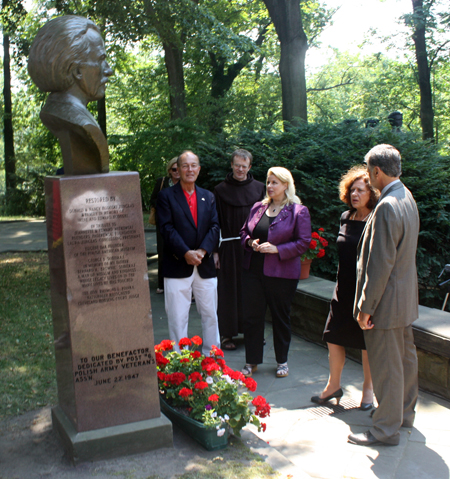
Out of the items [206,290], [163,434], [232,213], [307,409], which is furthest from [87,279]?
[232,213]

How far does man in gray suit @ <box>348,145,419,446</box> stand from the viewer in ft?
11.0

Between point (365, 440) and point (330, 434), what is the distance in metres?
0.30

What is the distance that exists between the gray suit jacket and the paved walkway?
90 centimetres

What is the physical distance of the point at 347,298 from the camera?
4.14 m

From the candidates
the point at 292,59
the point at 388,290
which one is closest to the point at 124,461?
the point at 388,290

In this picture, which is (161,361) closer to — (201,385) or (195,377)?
(195,377)

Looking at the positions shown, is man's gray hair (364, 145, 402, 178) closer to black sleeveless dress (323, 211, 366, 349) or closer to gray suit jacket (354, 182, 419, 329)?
gray suit jacket (354, 182, 419, 329)

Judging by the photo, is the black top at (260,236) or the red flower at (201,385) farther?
the black top at (260,236)

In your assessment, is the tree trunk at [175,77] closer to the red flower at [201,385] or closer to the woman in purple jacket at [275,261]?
the woman in purple jacket at [275,261]

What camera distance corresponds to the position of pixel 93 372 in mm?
3260

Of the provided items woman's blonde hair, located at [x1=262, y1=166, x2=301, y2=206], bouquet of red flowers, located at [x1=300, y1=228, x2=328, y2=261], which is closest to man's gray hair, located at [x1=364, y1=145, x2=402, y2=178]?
woman's blonde hair, located at [x1=262, y1=166, x2=301, y2=206]

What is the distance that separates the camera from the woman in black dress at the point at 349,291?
410 centimetres

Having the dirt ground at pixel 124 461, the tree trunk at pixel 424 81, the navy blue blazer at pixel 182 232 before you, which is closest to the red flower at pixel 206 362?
the dirt ground at pixel 124 461

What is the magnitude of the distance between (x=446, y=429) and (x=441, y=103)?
28.8m
